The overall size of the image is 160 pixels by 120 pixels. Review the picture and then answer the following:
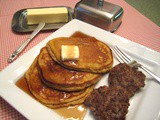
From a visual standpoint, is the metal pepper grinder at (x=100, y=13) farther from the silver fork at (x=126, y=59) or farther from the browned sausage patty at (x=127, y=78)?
the browned sausage patty at (x=127, y=78)

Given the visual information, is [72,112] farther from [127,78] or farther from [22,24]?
Result: [22,24]

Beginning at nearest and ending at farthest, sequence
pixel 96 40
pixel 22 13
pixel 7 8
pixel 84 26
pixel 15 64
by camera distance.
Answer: pixel 15 64 → pixel 96 40 → pixel 84 26 → pixel 22 13 → pixel 7 8

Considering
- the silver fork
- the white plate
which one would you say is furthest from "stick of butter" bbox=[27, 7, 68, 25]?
the silver fork

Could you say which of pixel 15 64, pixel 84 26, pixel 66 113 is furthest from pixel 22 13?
pixel 66 113

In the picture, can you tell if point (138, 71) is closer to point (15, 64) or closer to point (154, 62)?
point (154, 62)

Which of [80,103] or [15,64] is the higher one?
[15,64]
